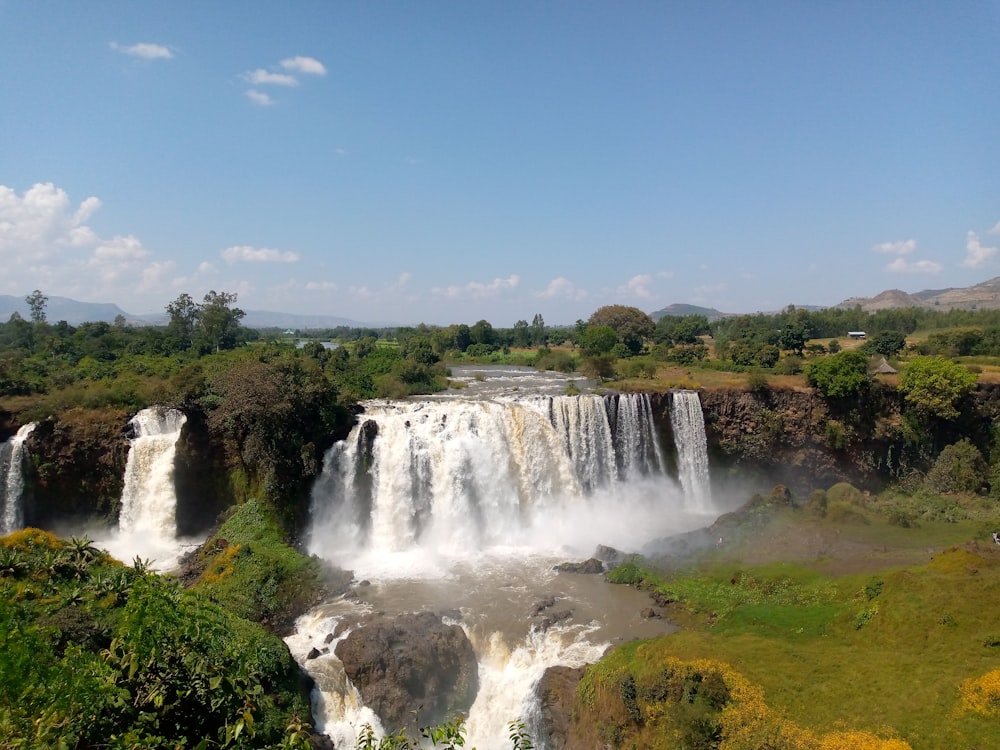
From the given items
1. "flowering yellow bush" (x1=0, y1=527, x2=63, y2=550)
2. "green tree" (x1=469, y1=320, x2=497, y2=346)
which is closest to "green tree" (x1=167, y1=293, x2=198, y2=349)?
"green tree" (x1=469, y1=320, x2=497, y2=346)

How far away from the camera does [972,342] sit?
116 feet

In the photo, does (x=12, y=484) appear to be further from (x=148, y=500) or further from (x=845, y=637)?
(x=845, y=637)

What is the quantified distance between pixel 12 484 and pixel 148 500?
13.8 ft

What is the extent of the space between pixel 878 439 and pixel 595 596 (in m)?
18.4

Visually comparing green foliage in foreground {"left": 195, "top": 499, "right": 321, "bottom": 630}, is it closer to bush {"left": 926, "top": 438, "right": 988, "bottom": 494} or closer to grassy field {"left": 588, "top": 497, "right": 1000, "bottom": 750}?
grassy field {"left": 588, "top": 497, "right": 1000, "bottom": 750}

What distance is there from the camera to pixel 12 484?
64.3 feet

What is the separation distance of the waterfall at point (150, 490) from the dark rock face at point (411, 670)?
34.9 ft

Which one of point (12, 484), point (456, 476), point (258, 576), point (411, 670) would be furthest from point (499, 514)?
point (12, 484)

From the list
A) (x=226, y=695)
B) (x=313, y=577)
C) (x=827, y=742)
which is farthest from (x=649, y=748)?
(x=313, y=577)

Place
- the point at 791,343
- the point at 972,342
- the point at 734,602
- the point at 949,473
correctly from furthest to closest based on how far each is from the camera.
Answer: the point at 791,343
the point at 972,342
the point at 949,473
the point at 734,602

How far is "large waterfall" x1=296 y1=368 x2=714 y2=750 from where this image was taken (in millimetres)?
14289

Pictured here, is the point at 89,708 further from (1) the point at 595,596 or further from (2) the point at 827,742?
(1) the point at 595,596

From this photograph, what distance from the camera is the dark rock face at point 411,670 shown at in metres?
12.4

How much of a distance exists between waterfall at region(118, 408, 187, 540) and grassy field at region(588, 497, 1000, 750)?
16.3 m
